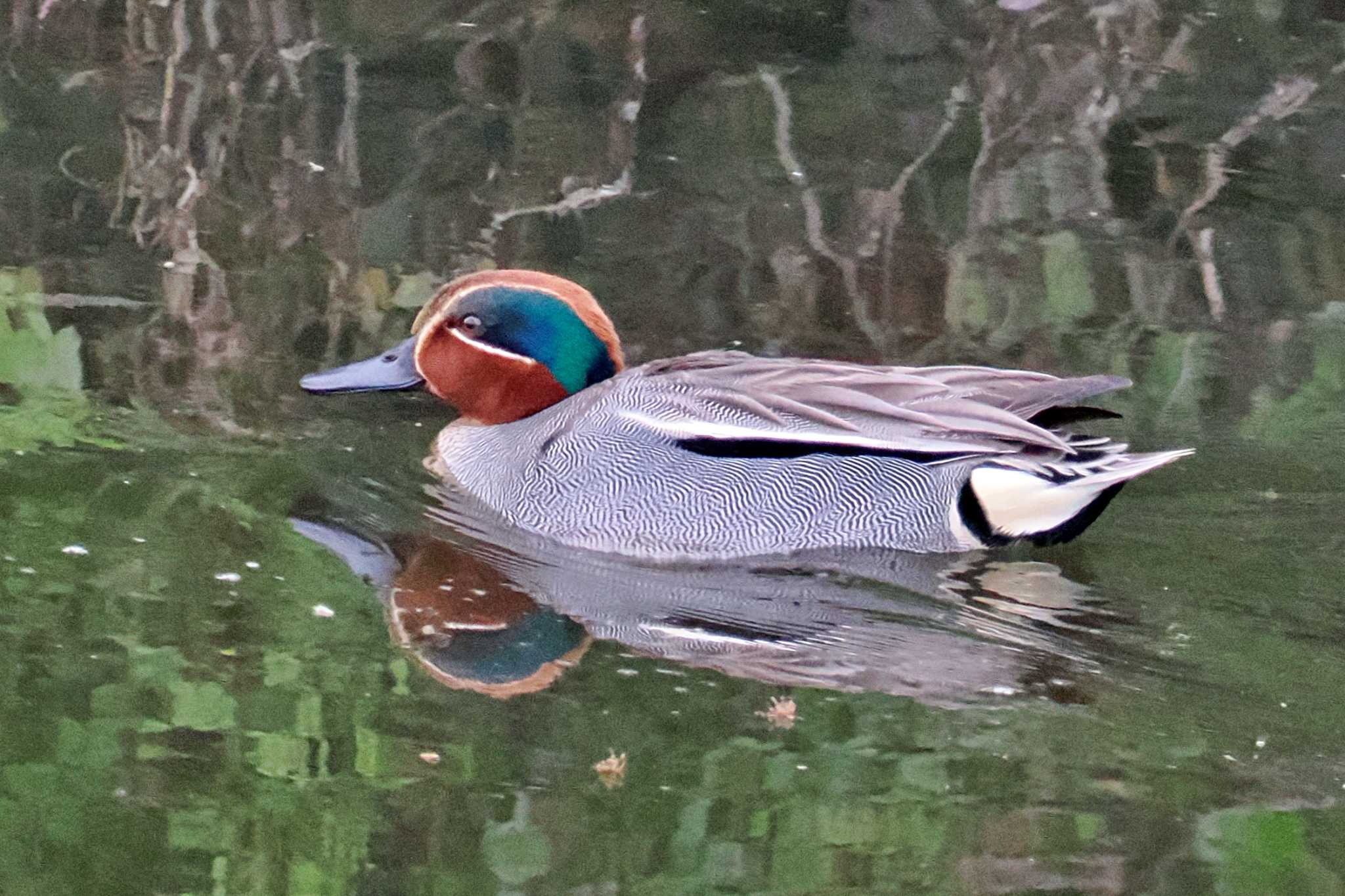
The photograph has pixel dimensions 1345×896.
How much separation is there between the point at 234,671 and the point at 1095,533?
8.64 ft

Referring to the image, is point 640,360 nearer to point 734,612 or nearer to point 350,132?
point 734,612

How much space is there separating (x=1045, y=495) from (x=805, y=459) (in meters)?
0.70

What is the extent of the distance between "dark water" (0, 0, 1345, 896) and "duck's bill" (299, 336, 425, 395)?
7.5 inches

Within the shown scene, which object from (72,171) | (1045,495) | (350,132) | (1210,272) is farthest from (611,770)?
(350,132)

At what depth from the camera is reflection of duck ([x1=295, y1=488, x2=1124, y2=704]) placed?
4836mm

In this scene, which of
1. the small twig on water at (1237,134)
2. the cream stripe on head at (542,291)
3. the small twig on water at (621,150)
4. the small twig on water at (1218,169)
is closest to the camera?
the cream stripe on head at (542,291)

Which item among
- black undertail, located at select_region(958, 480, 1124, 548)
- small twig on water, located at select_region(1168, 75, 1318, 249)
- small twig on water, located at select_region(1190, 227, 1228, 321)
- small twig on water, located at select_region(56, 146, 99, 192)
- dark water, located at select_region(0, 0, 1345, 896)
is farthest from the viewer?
small twig on water, located at select_region(1168, 75, 1318, 249)

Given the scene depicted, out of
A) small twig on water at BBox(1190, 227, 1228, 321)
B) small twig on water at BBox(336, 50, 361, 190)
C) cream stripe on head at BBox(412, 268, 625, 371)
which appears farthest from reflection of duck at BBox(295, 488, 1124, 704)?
small twig on water at BBox(336, 50, 361, 190)

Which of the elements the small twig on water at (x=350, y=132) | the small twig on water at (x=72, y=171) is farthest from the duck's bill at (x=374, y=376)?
the small twig on water at (x=72, y=171)

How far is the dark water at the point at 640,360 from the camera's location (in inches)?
160

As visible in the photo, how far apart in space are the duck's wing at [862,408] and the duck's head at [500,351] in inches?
17.0

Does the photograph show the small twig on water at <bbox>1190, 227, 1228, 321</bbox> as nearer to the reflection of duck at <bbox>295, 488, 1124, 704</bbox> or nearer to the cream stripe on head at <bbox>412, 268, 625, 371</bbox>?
the reflection of duck at <bbox>295, 488, 1124, 704</bbox>

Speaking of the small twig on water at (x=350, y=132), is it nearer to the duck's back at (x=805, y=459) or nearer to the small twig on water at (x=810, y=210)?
the small twig on water at (x=810, y=210)

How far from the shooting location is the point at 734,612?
5.27 m
